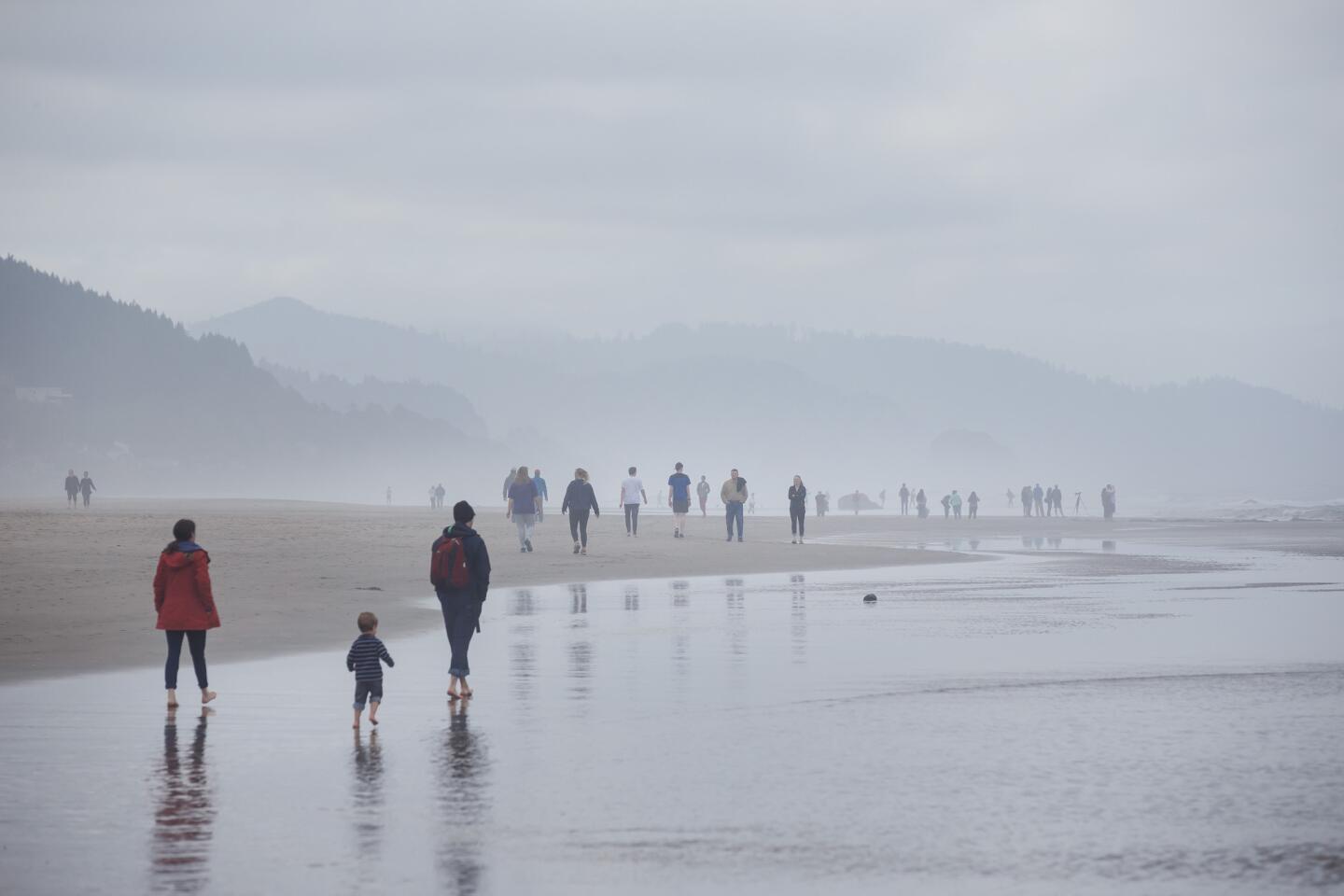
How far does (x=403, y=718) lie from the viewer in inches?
525

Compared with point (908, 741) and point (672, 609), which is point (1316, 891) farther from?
point (672, 609)

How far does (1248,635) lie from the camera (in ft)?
63.2

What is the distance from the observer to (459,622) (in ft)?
48.1

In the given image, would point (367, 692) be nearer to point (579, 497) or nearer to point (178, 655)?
point (178, 655)

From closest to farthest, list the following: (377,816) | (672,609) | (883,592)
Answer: (377,816)
(672,609)
(883,592)

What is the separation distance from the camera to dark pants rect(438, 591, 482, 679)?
47.2ft

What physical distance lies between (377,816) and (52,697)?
6644 mm

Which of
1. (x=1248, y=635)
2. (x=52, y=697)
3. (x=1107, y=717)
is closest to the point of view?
(x=1107, y=717)

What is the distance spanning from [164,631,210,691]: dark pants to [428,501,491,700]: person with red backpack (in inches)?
87.9

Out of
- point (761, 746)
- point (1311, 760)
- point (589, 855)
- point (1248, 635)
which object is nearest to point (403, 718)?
point (761, 746)

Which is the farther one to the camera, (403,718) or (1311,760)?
(403,718)

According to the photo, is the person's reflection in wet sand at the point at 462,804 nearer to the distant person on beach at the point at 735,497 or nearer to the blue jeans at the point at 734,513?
the distant person on beach at the point at 735,497

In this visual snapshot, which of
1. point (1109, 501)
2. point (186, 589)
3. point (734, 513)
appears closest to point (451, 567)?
point (186, 589)

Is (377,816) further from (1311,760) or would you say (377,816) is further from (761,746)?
(1311,760)
